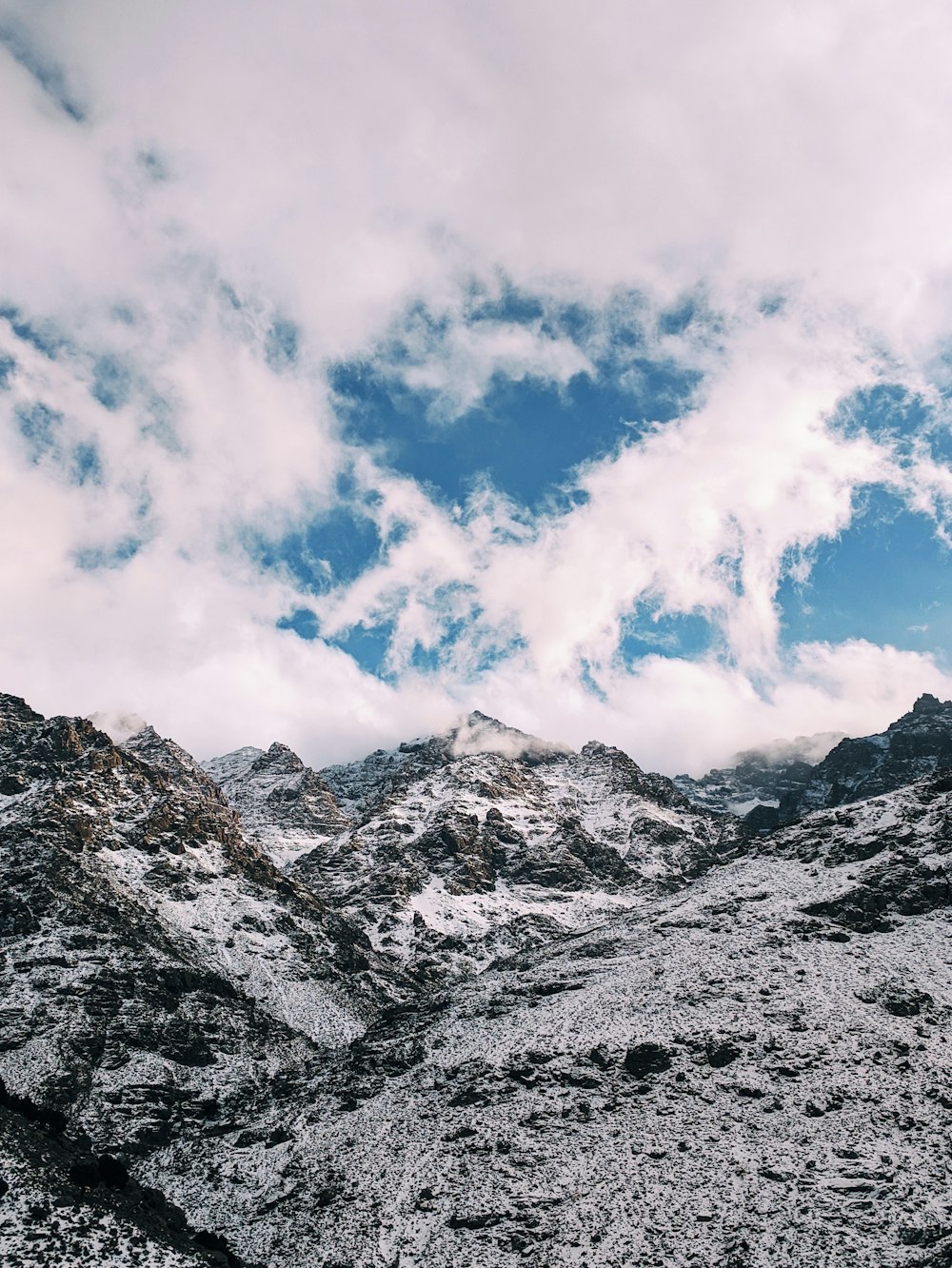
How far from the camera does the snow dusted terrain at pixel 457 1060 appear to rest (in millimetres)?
37969

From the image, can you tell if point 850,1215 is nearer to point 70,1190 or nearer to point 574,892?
point 70,1190

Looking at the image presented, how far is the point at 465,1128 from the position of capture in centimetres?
4884

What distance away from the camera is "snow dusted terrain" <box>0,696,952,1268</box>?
3797cm

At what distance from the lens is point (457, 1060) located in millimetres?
58094

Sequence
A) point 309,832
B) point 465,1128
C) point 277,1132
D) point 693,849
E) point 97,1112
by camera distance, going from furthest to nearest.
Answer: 1. point 309,832
2. point 693,849
3. point 97,1112
4. point 277,1132
5. point 465,1128

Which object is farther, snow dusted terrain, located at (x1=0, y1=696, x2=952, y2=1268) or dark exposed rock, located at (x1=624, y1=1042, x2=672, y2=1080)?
dark exposed rock, located at (x1=624, y1=1042, x2=672, y2=1080)

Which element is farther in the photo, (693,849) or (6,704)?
(693,849)

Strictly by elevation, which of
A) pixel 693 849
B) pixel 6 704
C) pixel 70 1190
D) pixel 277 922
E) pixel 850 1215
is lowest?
pixel 850 1215

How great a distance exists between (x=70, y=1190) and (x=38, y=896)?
6272 centimetres

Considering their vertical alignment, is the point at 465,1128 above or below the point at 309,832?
below

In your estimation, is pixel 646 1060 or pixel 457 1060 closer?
pixel 646 1060

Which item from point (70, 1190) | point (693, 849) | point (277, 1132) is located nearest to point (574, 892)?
point (693, 849)

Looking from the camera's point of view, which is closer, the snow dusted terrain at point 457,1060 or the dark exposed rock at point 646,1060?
the snow dusted terrain at point 457,1060

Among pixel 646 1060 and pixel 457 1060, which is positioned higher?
pixel 646 1060
